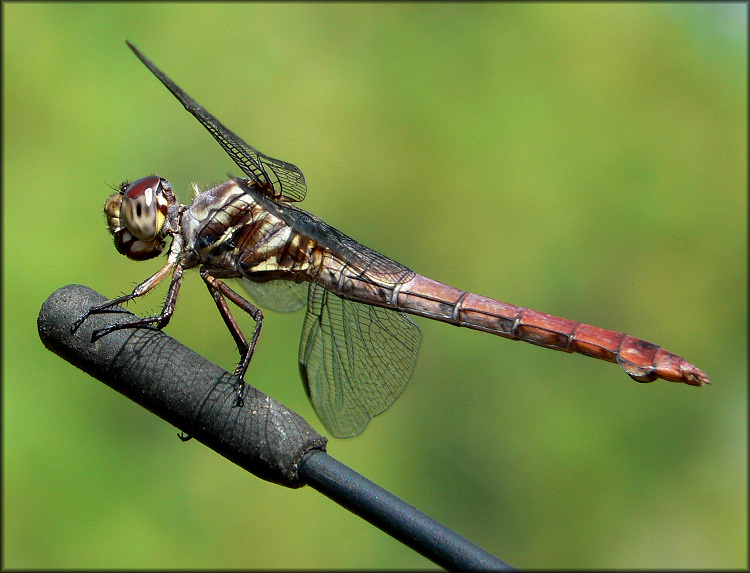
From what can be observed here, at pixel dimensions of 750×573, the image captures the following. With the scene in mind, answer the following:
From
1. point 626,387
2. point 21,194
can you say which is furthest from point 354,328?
point 21,194

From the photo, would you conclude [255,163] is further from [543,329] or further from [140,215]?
[543,329]

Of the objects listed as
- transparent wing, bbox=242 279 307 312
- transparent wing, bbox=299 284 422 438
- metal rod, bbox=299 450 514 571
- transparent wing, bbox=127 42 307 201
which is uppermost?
transparent wing, bbox=127 42 307 201

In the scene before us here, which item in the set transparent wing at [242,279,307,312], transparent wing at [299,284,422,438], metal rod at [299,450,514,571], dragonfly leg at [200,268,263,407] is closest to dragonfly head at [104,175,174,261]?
dragonfly leg at [200,268,263,407]

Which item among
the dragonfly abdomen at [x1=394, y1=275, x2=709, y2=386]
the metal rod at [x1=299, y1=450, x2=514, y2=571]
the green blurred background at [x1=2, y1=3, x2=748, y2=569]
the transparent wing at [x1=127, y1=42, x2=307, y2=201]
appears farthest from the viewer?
the green blurred background at [x1=2, y1=3, x2=748, y2=569]

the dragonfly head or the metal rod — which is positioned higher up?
the dragonfly head

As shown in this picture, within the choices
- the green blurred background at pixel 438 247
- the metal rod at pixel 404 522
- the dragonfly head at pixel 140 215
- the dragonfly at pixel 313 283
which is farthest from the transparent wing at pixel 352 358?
the metal rod at pixel 404 522

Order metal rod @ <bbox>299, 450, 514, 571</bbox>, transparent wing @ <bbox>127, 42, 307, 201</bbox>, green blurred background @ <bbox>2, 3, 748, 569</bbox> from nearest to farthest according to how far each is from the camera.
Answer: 1. metal rod @ <bbox>299, 450, 514, 571</bbox>
2. transparent wing @ <bbox>127, 42, 307, 201</bbox>
3. green blurred background @ <bbox>2, 3, 748, 569</bbox>

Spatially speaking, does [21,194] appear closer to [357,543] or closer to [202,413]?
[357,543]

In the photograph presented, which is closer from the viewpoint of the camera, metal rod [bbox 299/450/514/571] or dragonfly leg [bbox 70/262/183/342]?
metal rod [bbox 299/450/514/571]

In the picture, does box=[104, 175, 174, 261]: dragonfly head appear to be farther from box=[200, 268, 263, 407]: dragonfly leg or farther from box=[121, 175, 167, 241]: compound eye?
box=[200, 268, 263, 407]: dragonfly leg
